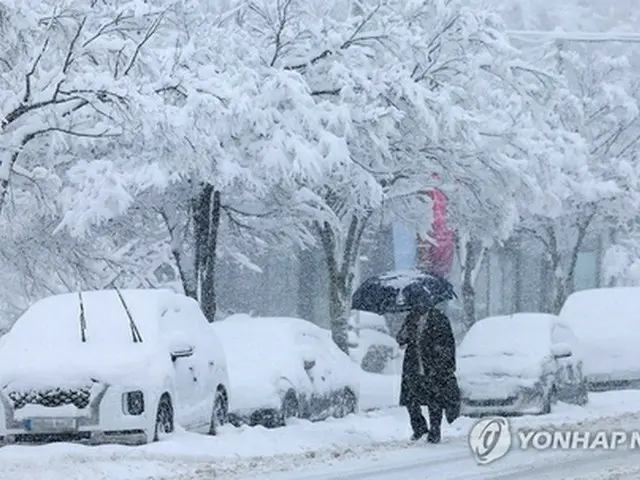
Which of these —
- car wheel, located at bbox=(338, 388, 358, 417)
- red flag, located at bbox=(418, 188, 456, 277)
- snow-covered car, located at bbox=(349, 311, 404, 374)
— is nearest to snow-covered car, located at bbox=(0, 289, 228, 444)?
car wheel, located at bbox=(338, 388, 358, 417)

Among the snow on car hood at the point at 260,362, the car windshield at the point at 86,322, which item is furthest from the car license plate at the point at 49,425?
the snow on car hood at the point at 260,362

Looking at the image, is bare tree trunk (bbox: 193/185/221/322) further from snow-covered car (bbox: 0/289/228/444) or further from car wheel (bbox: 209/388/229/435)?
snow-covered car (bbox: 0/289/228/444)

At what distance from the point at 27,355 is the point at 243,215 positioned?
11.2 m

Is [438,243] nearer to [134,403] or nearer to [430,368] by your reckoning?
[430,368]

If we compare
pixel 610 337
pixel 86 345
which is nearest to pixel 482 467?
pixel 86 345

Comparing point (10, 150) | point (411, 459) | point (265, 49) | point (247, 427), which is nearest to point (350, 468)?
point (411, 459)

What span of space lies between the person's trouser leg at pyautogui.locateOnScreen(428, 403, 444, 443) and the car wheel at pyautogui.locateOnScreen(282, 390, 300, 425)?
2.37 metres

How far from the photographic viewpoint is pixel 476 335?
22.5 meters

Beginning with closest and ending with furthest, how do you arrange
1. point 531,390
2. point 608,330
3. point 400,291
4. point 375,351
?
point 531,390, point 400,291, point 608,330, point 375,351

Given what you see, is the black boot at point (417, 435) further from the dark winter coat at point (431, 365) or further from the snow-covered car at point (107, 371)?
the snow-covered car at point (107, 371)

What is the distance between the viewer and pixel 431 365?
16188 mm

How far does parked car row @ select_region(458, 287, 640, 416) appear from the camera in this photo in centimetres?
2100

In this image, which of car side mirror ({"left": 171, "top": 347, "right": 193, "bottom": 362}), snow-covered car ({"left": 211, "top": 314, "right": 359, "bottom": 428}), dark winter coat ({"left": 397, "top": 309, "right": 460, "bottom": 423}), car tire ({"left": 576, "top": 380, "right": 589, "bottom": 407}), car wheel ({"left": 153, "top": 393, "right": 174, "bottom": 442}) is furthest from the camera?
car tire ({"left": 576, "top": 380, "right": 589, "bottom": 407})

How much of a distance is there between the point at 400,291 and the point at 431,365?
20.9ft
